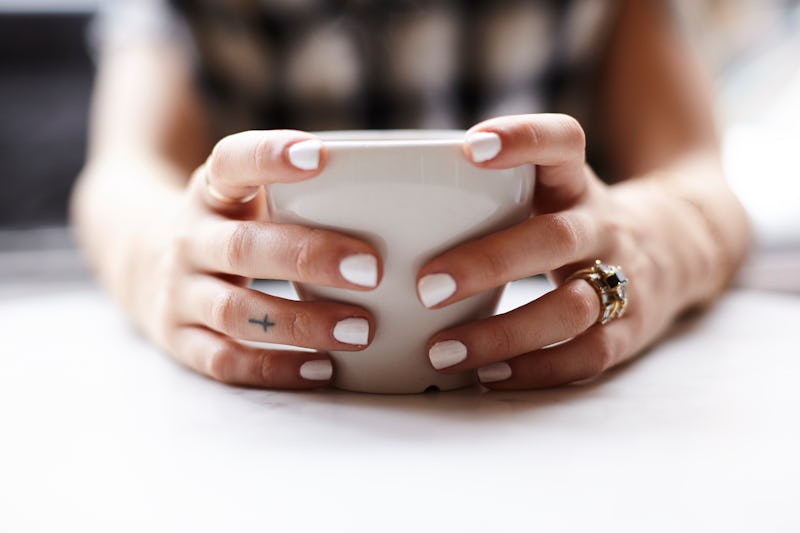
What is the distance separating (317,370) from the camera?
467 mm

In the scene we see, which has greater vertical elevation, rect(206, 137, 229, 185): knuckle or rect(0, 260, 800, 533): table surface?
rect(206, 137, 229, 185): knuckle

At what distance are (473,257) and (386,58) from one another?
28.6 inches

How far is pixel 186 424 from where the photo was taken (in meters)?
0.42

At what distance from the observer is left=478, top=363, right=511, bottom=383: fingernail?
1.50 feet

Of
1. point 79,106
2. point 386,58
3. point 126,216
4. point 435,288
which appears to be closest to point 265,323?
point 435,288

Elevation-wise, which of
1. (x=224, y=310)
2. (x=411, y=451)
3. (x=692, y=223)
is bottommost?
(x=411, y=451)

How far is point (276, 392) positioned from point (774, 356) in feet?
1.18

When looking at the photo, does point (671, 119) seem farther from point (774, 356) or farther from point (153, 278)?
point (153, 278)

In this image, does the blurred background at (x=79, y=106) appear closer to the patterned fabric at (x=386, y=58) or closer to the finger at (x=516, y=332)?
the patterned fabric at (x=386, y=58)

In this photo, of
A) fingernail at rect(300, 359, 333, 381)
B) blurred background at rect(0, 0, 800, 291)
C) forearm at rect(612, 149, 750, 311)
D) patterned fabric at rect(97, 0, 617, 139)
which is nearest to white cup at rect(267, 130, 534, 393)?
fingernail at rect(300, 359, 333, 381)

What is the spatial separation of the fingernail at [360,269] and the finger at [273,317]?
29 millimetres

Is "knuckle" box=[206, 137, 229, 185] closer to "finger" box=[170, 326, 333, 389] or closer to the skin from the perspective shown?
the skin

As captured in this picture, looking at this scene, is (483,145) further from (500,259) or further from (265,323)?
(265,323)

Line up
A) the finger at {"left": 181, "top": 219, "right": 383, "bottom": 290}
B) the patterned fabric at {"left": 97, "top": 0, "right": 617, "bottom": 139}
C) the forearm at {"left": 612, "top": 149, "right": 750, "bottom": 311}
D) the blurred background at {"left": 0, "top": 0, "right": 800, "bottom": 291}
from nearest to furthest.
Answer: the finger at {"left": 181, "top": 219, "right": 383, "bottom": 290}
the forearm at {"left": 612, "top": 149, "right": 750, "bottom": 311}
the patterned fabric at {"left": 97, "top": 0, "right": 617, "bottom": 139}
the blurred background at {"left": 0, "top": 0, "right": 800, "bottom": 291}
